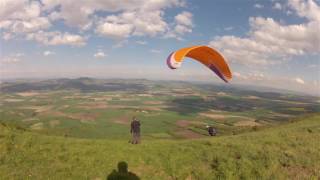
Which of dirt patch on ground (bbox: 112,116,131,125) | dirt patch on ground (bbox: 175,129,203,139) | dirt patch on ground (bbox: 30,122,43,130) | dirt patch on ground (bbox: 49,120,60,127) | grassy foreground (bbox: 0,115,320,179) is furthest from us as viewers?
dirt patch on ground (bbox: 112,116,131,125)

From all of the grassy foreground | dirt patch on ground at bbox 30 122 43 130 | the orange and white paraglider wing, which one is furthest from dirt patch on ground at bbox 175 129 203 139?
the grassy foreground

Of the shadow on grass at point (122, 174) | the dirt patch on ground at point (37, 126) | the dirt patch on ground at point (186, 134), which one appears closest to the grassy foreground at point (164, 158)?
the shadow on grass at point (122, 174)

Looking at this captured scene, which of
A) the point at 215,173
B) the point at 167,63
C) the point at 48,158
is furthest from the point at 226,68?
the point at 48,158

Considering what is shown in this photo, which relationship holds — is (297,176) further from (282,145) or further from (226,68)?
(226,68)

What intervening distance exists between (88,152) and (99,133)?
2531 inches

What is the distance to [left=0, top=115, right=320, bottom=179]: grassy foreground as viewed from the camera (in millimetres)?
18703

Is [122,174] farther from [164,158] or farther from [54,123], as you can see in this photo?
[54,123]

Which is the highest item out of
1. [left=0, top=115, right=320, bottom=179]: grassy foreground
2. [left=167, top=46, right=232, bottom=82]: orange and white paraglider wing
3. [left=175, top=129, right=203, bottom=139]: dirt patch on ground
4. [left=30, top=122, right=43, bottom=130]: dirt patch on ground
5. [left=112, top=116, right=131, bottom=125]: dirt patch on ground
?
[left=167, top=46, right=232, bottom=82]: orange and white paraglider wing

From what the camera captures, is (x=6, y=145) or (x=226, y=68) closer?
(x=6, y=145)

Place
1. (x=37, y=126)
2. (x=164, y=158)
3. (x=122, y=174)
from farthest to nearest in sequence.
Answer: (x=37, y=126) → (x=164, y=158) → (x=122, y=174)

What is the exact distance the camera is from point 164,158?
68.1ft

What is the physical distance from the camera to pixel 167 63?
21.3 meters

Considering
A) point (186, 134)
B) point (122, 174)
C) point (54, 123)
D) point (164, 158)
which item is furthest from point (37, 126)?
point (122, 174)

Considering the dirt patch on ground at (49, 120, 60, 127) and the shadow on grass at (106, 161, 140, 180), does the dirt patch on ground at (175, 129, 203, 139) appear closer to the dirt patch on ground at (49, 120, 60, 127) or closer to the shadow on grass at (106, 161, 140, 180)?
the dirt patch on ground at (49, 120, 60, 127)
